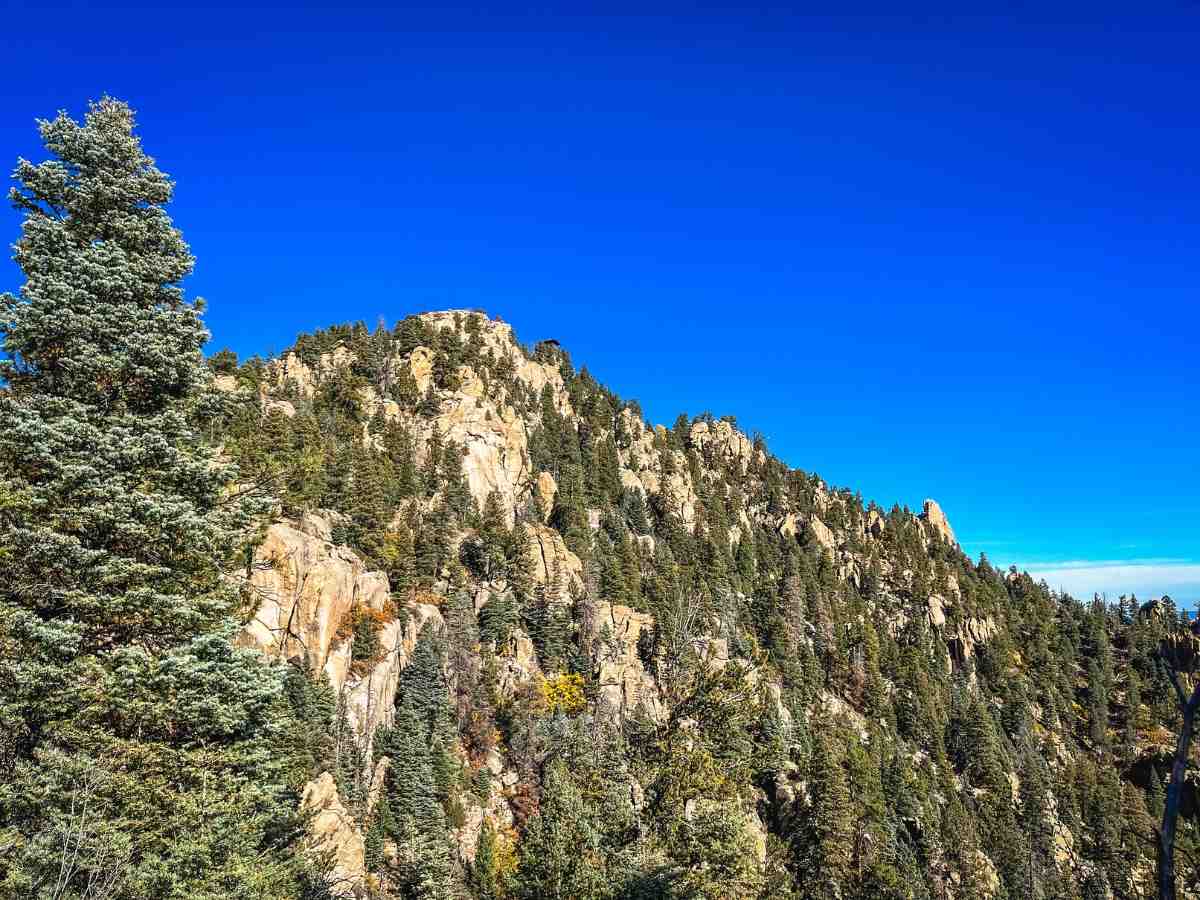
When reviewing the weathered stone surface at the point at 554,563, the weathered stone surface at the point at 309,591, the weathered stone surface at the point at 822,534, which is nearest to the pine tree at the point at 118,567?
the weathered stone surface at the point at 309,591

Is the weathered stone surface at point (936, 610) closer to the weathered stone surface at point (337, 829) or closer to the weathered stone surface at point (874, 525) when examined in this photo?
the weathered stone surface at point (874, 525)

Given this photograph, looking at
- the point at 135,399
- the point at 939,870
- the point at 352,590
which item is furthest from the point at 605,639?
the point at 135,399

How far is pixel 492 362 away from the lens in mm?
112562

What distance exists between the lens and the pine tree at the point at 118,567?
422 inches

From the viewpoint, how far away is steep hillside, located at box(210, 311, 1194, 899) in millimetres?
22719

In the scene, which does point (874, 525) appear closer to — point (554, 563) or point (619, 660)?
point (554, 563)

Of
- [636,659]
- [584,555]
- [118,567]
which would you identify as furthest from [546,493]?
[118,567]

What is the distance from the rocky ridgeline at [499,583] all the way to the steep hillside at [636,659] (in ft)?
1.39

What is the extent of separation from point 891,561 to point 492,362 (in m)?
92.9

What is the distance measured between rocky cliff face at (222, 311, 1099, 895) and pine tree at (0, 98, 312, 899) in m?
2.69

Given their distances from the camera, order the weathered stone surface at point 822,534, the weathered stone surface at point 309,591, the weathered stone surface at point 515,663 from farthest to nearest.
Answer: the weathered stone surface at point 822,534, the weathered stone surface at point 515,663, the weathered stone surface at point 309,591

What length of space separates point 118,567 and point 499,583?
211ft

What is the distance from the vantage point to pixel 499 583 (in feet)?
245

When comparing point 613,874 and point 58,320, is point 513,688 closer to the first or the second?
point 613,874
